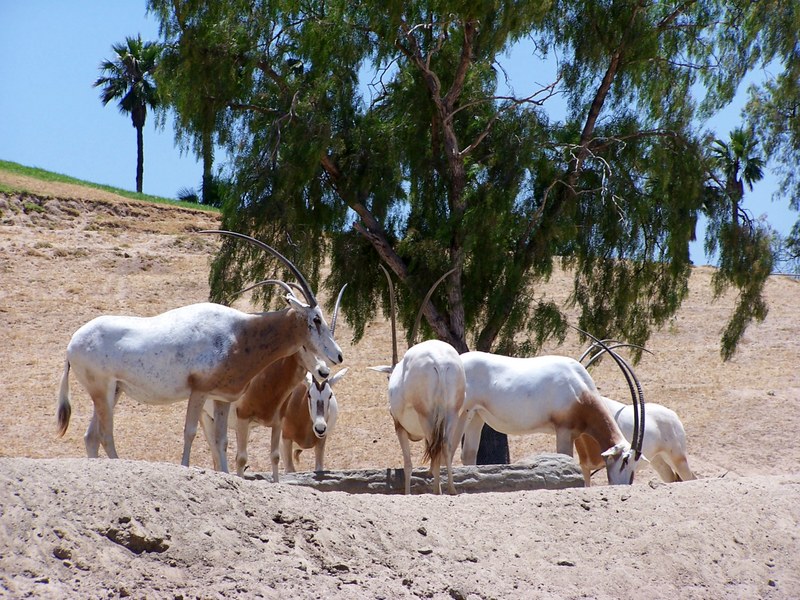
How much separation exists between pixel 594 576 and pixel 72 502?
340cm

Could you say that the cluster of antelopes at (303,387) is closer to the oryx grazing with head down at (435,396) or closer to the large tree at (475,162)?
the oryx grazing with head down at (435,396)

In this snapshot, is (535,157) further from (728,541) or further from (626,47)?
(728,541)

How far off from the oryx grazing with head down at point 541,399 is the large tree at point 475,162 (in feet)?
7.44

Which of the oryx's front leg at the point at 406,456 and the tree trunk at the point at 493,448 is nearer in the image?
the oryx's front leg at the point at 406,456

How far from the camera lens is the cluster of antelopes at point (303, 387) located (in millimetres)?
8492

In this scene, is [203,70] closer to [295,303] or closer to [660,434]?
[295,303]

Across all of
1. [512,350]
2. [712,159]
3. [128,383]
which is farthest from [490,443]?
[128,383]

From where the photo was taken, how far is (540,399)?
1101 cm

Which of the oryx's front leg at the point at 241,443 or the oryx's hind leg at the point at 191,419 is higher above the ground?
the oryx's hind leg at the point at 191,419

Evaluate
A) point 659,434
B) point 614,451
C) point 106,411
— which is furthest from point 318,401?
point 659,434

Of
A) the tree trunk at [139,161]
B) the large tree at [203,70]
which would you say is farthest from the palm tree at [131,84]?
the large tree at [203,70]

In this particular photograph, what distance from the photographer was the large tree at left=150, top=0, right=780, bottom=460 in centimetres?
1350

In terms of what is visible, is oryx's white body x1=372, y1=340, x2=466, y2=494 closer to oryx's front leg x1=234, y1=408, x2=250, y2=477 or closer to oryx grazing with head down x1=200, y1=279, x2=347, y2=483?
oryx grazing with head down x1=200, y1=279, x2=347, y2=483

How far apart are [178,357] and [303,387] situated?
169 inches
